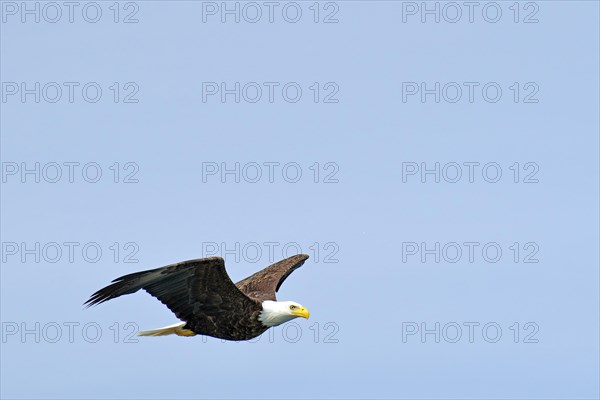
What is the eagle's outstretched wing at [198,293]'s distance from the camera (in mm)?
29047

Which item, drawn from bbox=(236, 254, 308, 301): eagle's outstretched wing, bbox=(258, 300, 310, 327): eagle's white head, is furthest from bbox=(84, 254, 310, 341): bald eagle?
bbox=(236, 254, 308, 301): eagle's outstretched wing

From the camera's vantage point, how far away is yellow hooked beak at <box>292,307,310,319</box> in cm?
3098

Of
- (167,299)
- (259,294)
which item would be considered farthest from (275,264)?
(167,299)

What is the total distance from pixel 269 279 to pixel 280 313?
2674 millimetres

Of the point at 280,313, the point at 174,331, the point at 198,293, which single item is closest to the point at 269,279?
the point at 280,313

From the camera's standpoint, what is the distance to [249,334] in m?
31.2

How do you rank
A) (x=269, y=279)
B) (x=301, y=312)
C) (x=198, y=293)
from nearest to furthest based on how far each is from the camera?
(x=198, y=293) < (x=301, y=312) < (x=269, y=279)

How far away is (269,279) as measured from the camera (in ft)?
111

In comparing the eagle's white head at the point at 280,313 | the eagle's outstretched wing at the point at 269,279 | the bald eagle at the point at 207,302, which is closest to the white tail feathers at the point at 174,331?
the bald eagle at the point at 207,302

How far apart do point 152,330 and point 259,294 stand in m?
2.31

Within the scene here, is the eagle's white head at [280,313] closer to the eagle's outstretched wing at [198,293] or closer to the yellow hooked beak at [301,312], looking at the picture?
the yellow hooked beak at [301,312]

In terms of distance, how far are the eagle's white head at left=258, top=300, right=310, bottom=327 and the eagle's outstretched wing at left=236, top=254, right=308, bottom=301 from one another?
0.97 meters

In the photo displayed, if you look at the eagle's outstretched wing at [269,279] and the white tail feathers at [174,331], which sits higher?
the eagle's outstretched wing at [269,279]

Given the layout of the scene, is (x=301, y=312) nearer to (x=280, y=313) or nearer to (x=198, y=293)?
(x=280, y=313)
